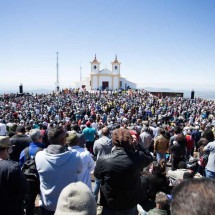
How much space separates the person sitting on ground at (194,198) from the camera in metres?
1.16

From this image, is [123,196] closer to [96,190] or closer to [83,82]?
[96,190]

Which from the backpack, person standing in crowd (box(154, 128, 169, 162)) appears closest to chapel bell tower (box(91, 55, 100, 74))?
person standing in crowd (box(154, 128, 169, 162))

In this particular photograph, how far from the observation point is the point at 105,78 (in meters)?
58.5

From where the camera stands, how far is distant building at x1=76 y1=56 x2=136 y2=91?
58.5 metres

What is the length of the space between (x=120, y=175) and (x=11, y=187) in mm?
1299

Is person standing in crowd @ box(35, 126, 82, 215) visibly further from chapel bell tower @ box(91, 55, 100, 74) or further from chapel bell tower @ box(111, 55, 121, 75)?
chapel bell tower @ box(111, 55, 121, 75)

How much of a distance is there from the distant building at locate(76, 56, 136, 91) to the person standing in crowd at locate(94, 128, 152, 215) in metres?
55.0

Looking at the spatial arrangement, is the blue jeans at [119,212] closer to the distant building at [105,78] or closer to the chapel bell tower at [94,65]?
the distant building at [105,78]

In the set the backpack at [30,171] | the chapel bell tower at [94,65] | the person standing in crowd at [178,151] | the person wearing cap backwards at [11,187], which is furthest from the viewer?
the chapel bell tower at [94,65]

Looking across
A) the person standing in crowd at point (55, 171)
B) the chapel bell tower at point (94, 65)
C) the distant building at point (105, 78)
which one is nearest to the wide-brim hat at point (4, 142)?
the person standing in crowd at point (55, 171)

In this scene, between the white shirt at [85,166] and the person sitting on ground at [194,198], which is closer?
the person sitting on ground at [194,198]

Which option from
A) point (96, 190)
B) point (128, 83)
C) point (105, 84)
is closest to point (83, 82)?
point (105, 84)

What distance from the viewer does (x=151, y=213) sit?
3.38 m

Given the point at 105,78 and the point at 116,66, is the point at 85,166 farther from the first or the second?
the point at 116,66
